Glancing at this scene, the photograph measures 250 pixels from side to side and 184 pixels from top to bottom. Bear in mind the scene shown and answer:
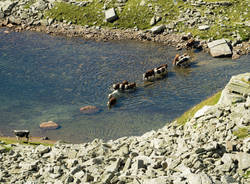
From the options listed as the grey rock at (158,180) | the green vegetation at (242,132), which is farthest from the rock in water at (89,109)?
the grey rock at (158,180)

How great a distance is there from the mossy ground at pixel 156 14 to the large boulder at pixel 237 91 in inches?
1092

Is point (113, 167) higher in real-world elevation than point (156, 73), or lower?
lower

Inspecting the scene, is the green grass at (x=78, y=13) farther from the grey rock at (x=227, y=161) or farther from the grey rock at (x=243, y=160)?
the grey rock at (x=243, y=160)

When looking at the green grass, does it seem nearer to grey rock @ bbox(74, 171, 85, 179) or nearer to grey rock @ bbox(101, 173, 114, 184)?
grey rock @ bbox(74, 171, 85, 179)

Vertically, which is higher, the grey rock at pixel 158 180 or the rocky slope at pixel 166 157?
the rocky slope at pixel 166 157

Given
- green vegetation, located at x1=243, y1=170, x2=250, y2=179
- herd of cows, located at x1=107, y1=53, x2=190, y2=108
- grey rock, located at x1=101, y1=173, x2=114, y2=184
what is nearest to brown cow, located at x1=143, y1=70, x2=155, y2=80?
herd of cows, located at x1=107, y1=53, x2=190, y2=108

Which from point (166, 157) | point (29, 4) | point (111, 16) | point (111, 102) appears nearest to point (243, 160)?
point (166, 157)

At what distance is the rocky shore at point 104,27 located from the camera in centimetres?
5831

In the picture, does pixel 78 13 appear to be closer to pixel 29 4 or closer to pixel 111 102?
pixel 29 4

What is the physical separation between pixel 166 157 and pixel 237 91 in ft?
36.2

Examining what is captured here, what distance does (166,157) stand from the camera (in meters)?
22.8

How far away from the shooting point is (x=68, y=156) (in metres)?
26.2

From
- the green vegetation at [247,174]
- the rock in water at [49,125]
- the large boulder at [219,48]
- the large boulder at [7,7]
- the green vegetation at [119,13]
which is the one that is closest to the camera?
the green vegetation at [247,174]

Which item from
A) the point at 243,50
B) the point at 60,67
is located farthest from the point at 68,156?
the point at 243,50
